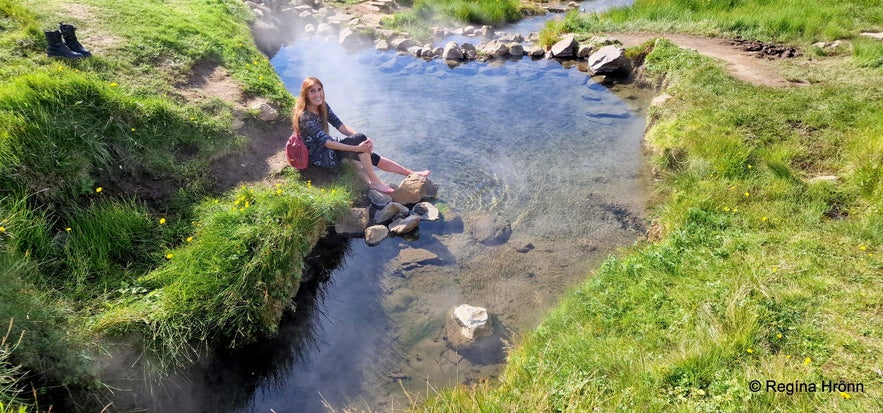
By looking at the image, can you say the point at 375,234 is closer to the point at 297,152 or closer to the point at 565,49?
the point at 297,152

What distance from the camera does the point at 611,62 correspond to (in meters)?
13.3

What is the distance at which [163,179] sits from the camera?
684cm

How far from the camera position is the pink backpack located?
7500 millimetres

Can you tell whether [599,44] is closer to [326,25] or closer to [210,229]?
[326,25]

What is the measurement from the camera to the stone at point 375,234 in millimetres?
7281

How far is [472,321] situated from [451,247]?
1773 mm

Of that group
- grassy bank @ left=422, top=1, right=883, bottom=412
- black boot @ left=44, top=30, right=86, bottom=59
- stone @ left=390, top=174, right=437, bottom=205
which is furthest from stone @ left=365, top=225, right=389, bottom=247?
black boot @ left=44, top=30, right=86, bottom=59

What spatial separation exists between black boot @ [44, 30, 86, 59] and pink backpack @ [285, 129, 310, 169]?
4316mm

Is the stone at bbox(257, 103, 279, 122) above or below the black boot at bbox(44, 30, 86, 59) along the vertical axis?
below

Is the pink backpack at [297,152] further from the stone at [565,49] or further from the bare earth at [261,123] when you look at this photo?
the stone at [565,49]

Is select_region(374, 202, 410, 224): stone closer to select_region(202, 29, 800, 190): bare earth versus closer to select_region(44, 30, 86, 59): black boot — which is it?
select_region(202, 29, 800, 190): bare earth

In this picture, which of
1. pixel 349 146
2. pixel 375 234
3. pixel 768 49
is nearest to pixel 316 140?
pixel 349 146

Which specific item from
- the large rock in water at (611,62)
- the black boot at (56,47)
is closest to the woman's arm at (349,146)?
the black boot at (56,47)

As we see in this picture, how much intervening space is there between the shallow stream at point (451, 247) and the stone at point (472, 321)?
0.42 feet
